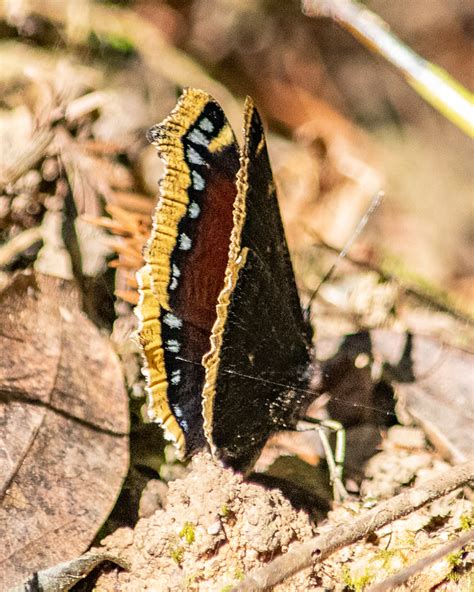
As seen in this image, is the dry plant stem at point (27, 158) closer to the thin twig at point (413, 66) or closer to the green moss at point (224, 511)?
the thin twig at point (413, 66)

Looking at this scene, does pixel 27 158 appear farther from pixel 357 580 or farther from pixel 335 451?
pixel 357 580

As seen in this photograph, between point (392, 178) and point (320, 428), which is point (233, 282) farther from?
point (392, 178)

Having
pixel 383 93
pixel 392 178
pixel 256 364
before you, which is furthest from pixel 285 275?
pixel 383 93

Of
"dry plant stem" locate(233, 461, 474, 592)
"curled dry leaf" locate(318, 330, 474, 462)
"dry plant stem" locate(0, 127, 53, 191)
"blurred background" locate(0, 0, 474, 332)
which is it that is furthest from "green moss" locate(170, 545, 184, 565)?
"dry plant stem" locate(0, 127, 53, 191)

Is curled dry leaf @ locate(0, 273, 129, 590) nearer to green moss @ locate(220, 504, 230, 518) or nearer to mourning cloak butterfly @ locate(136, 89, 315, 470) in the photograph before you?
mourning cloak butterfly @ locate(136, 89, 315, 470)

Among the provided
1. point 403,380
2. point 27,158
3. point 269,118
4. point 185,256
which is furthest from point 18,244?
point 269,118

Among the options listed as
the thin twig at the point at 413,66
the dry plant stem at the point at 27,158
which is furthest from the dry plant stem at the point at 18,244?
the thin twig at the point at 413,66

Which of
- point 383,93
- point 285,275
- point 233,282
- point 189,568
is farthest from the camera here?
point 383,93
